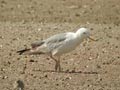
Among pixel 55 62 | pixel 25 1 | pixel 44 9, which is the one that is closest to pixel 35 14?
pixel 44 9

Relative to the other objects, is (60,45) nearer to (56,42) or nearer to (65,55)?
(56,42)

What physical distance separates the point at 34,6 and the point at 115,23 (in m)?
3.00

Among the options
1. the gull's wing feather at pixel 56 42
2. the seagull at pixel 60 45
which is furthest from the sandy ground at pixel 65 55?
the gull's wing feather at pixel 56 42

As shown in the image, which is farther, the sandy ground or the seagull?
the seagull

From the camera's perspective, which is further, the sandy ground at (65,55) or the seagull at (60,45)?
the seagull at (60,45)

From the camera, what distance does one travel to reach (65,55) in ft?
39.5

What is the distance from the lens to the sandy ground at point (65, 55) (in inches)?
395

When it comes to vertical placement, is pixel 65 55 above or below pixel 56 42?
below

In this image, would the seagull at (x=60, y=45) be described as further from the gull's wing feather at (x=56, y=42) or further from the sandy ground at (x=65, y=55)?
the sandy ground at (x=65, y=55)

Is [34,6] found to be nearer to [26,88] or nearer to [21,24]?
[21,24]

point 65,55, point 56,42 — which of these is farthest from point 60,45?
point 65,55

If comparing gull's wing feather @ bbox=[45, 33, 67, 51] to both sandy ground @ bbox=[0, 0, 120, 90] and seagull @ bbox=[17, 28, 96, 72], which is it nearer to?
seagull @ bbox=[17, 28, 96, 72]

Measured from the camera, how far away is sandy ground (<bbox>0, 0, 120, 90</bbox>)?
395 inches

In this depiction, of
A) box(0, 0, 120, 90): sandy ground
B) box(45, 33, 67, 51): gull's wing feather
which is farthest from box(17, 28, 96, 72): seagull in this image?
box(0, 0, 120, 90): sandy ground
